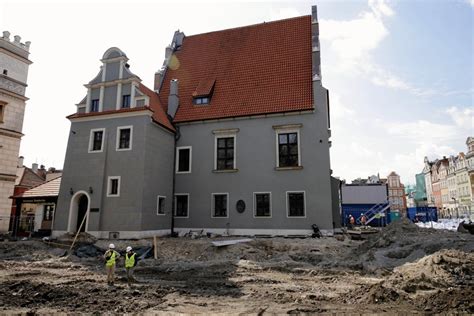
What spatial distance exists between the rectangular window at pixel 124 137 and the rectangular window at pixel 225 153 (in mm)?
5927

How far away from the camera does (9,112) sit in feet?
76.1

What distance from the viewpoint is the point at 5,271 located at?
1202 centimetres

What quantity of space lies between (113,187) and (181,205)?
4824mm

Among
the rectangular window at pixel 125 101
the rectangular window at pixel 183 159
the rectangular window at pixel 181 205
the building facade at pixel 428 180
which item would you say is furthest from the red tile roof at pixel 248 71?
the building facade at pixel 428 180

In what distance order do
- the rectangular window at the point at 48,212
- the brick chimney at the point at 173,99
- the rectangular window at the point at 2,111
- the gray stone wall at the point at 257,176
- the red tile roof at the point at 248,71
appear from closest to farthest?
the gray stone wall at the point at 257,176, the red tile roof at the point at 248,71, the rectangular window at the point at 2,111, the brick chimney at the point at 173,99, the rectangular window at the point at 48,212

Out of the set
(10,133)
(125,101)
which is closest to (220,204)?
(125,101)

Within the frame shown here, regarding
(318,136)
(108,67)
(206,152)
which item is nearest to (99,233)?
(206,152)

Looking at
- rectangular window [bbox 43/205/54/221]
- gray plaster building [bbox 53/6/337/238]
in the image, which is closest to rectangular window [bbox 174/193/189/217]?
gray plaster building [bbox 53/6/337/238]

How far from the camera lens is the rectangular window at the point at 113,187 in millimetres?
19459

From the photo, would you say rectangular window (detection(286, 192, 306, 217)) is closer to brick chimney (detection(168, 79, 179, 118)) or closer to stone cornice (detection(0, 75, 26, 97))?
brick chimney (detection(168, 79, 179, 118))

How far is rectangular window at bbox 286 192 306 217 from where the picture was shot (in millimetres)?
19859

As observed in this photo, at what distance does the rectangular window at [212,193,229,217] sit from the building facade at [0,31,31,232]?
14965 millimetres

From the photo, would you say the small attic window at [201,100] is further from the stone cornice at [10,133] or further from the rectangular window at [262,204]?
the stone cornice at [10,133]

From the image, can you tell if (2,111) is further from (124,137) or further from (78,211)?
(124,137)
